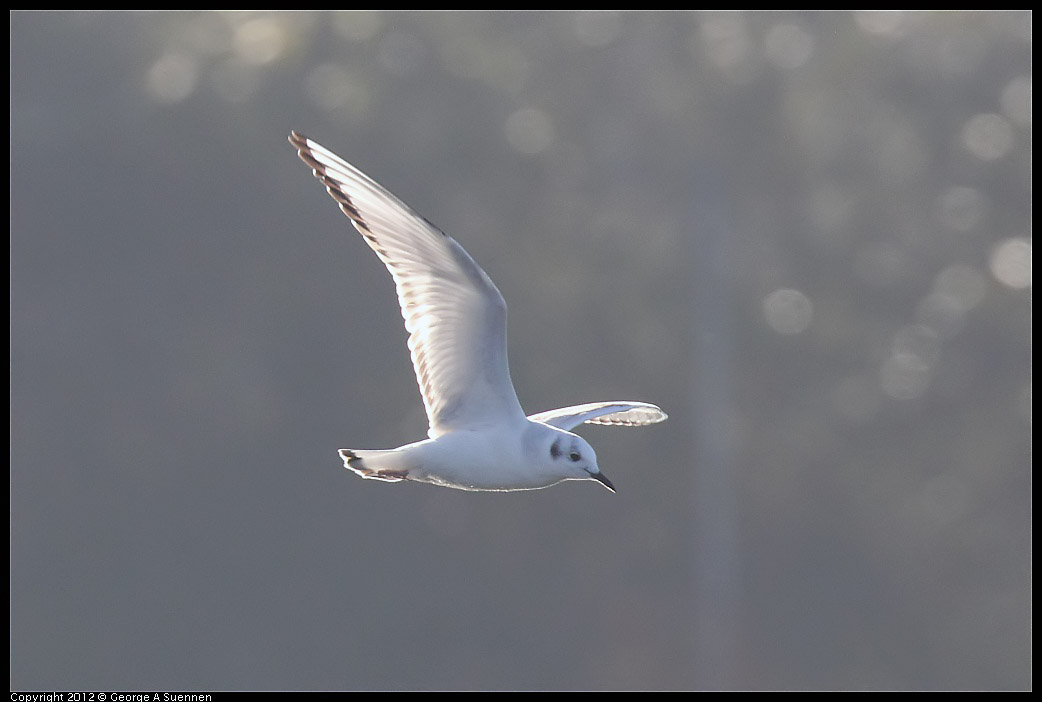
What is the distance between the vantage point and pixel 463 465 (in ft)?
13.0

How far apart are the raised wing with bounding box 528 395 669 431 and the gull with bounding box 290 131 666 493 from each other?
16cm

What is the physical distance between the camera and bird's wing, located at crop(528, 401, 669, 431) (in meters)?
4.33

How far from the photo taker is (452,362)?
13.5ft

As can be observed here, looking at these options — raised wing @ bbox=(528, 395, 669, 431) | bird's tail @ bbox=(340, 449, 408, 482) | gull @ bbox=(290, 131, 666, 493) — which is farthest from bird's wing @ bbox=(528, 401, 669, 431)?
bird's tail @ bbox=(340, 449, 408, 482)

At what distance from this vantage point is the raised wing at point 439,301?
3.96 m

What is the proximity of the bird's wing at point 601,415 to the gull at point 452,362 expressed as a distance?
164 mm

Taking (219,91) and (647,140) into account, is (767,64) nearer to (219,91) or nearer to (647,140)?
(647,140)

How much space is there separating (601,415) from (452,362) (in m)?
0.59

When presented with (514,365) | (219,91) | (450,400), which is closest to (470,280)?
(450,400)

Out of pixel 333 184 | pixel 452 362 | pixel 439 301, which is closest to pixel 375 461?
pixel 452 362

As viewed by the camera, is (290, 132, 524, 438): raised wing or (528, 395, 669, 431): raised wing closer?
(290, 132, 524, 438): raised wing

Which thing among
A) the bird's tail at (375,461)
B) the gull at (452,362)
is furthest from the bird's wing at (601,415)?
the bird's tail at (375,461)

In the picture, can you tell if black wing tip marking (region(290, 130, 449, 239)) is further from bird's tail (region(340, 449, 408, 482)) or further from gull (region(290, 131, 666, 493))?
bird's tail (region(340, 449, 408, 482))

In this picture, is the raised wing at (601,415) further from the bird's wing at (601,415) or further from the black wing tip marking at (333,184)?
the black wing tip marking at (333,184)
